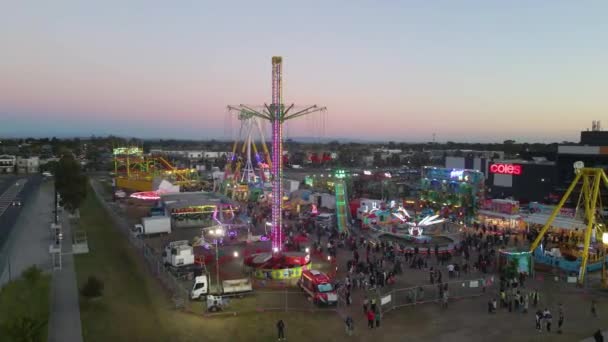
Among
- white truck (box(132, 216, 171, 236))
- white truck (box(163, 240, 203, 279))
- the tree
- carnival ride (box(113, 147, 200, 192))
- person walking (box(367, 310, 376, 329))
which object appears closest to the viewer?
person walking (box(367, 310, 376, 329))

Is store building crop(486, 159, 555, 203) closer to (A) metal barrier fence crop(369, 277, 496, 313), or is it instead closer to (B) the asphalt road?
(A) metal barrier fence crop(369, 277, 496, 313)

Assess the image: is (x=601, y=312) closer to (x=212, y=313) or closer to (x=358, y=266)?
(x=358, y=266)

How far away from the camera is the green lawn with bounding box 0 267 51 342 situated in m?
11.6

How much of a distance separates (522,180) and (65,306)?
4890cm

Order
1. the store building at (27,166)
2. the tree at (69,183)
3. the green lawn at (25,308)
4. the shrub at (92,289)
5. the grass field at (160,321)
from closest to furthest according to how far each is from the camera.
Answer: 1. the green lawn at (25,308)
2. the grass field at (160,321)
3. the shrub at (92,289)
4. the tree at (69,183)
5. the store building at (27,166)

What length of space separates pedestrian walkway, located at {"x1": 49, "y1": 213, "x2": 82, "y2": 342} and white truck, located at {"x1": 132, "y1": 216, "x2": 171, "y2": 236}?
8408mm

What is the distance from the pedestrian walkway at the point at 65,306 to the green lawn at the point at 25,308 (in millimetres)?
317

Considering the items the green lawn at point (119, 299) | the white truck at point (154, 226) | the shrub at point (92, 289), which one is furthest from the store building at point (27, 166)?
the shrub at point (92, 289)

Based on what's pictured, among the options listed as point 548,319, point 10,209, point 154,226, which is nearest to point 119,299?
point 154,226

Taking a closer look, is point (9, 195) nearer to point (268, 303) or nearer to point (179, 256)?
point (179, 256)

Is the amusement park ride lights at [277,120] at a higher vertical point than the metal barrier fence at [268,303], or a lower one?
higher

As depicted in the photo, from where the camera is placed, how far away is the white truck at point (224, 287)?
66.4 feet

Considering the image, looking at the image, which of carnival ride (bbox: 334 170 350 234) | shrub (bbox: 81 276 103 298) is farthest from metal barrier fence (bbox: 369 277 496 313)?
carnival ride (bbox: 334 170 350 234)

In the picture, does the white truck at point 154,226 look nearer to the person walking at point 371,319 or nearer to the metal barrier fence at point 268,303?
the metal barrier fence at point 268,303
